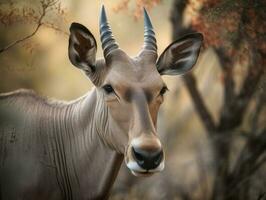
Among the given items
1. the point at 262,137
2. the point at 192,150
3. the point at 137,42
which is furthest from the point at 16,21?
the point at 192,150

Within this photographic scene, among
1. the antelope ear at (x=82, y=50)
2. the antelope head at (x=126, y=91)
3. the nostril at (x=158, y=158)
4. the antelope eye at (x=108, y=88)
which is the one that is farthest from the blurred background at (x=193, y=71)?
the nostril at (x=158, y=158)

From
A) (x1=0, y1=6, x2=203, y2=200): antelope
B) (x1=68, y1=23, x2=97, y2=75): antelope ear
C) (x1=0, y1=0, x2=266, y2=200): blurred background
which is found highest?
(x1=68, y1=23, x2=97, y2=75): antelope ear

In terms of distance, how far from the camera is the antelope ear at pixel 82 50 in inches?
261

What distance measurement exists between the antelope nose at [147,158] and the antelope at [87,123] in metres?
0.17

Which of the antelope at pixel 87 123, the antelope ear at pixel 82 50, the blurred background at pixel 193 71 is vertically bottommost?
the blurred background at pixel 193 71

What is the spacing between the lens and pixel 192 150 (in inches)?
568

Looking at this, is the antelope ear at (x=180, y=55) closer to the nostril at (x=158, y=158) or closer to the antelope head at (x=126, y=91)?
the antelope head at (x=126, y=91)

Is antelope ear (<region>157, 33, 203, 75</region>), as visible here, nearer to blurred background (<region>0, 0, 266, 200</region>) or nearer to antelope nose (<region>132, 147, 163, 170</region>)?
antelope nose (<region>132, 147, 163, 170</region>)

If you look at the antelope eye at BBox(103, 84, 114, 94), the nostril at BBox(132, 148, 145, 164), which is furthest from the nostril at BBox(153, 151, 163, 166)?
the antelope eye at BBox(103, 84, 114, 94)

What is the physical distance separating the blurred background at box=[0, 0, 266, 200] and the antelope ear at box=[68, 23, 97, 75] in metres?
1.26

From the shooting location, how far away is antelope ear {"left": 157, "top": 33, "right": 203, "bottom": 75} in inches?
275

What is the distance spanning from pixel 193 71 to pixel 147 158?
224 inches


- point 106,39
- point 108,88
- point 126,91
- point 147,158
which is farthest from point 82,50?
point 147,158

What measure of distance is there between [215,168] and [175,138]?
11.7 feet
